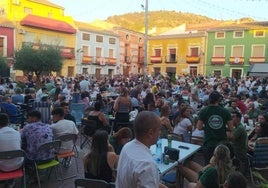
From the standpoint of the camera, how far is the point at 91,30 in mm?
36125

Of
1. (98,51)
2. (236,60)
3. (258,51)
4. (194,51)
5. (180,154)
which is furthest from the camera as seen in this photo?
(194,51)

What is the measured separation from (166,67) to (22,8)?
18.8m

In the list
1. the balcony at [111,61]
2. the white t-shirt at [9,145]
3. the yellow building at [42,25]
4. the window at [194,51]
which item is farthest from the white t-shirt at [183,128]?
the window at [194,51]

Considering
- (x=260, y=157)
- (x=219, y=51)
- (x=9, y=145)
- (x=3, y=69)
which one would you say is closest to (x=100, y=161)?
(x=9, y=145)

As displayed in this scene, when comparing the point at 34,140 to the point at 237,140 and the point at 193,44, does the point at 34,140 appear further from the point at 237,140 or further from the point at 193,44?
the point at 193,44

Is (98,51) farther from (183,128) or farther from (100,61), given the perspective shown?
(183,128)

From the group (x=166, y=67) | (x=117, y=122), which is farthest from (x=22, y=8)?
(x=117, y=122)

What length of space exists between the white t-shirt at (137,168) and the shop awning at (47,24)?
29950mm

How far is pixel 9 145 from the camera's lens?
4.30 meters

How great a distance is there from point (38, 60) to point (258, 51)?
79.4 ft

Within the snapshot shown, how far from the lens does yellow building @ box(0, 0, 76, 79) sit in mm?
29459

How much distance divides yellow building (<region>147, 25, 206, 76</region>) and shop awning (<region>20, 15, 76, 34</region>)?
470 inches

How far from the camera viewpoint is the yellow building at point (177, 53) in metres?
37.8

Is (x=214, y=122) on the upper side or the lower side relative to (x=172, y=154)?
upper
